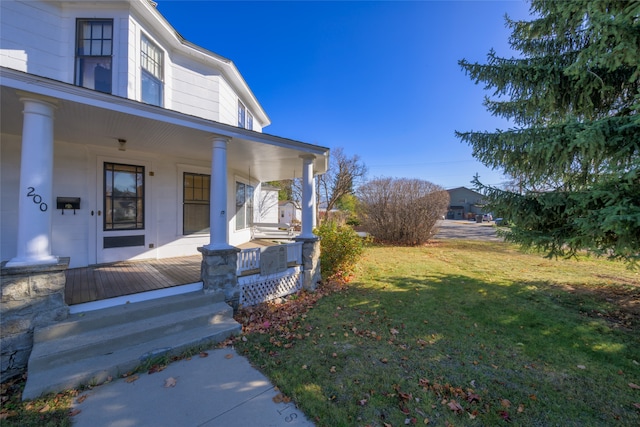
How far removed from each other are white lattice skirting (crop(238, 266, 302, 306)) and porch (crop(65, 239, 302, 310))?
59 mm

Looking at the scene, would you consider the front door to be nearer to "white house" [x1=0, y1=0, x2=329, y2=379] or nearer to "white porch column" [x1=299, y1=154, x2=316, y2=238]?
"white house" [x1=0, y1=0, x2=329, y2=379]

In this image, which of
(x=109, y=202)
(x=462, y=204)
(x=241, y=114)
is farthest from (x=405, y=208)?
(x=462, y=204)

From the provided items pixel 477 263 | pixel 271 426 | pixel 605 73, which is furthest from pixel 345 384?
pixel 477 263

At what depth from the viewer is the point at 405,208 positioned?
504 inches

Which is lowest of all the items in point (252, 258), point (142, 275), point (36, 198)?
point (142, 275)

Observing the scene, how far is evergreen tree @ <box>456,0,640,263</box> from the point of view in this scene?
2738mm

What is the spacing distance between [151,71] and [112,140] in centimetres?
208

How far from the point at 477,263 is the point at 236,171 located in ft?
29.6

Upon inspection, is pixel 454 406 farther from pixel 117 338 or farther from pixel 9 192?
pixel 9 192

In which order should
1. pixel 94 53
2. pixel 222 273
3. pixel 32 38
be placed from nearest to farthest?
pixel 222 273 → pixel 32 38 → pixel 94 53

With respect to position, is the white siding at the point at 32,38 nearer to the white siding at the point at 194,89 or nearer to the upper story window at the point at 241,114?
the white siding at the point at 194,89

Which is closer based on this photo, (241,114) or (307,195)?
(307,195)

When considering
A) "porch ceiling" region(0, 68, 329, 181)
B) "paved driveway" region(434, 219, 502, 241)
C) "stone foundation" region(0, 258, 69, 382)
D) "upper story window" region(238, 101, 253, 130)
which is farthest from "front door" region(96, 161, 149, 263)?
"paved driveway" region(434, 219, 502, 241)

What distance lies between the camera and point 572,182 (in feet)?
13.1
